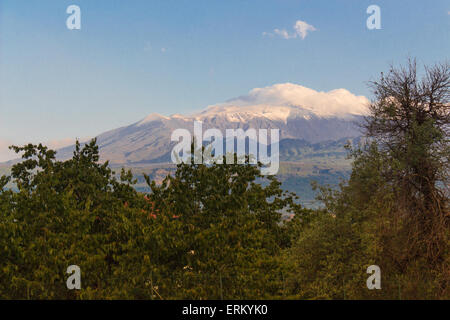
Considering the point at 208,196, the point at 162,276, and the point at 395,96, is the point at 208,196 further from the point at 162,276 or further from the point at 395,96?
the point at 395,96

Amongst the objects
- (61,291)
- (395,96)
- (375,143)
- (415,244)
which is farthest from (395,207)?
(61,291)

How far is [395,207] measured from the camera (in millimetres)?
27953

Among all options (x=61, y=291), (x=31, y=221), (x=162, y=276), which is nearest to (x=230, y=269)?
(x=162, y=276)

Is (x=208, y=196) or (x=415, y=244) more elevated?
(x=208, y=196)

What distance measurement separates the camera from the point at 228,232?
22.7 meters

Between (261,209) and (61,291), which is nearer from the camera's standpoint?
(61,291)

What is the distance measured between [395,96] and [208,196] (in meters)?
16.4

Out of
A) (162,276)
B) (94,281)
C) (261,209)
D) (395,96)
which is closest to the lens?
(162,276)

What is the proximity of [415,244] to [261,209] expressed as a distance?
14323 mm

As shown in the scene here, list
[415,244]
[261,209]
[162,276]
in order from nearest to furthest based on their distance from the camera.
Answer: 1. [162,276]
2. [415,244]
3. [261,209]

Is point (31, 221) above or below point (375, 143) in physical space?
below

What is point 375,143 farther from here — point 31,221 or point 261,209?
point 31,221
